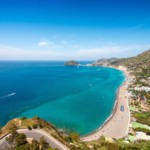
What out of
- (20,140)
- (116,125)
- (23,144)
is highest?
(20,140)

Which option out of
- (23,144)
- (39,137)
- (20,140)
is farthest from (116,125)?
(20,140)

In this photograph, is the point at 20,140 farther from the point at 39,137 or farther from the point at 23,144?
the point at 39,137

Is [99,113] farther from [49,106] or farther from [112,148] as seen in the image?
[112,148]

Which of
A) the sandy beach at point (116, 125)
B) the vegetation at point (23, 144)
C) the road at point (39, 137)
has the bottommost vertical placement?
the sandy beach at point (116, 125)

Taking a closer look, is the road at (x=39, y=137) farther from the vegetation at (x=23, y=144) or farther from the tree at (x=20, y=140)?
the tree at (x=20, y=140)

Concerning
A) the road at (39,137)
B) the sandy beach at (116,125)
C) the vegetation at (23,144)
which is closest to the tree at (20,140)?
the vegetation at (23,144)

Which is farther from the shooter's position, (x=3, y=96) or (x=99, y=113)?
(x=3, y=96)

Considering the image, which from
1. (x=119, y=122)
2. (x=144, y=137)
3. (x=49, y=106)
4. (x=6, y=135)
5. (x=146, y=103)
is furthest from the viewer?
(x=146, y=103)

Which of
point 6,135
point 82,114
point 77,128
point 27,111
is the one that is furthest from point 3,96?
point 6,135

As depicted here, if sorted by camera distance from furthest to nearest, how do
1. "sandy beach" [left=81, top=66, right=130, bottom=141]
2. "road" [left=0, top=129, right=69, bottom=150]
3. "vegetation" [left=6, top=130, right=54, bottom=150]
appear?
"sandy beach" [left=81, top=66, right=130, bottom=141]
"road" [left=0, top=129, right=69, bottom=150]
"vegetation" [left=6, top=130, right=54, bottom=150]

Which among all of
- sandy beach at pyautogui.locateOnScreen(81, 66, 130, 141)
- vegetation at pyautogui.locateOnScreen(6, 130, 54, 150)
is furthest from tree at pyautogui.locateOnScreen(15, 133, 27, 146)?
sandy beach at pyautogui.locateOnScreen(81, 66, 130, 141)

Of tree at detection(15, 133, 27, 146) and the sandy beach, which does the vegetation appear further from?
the sandy beach
